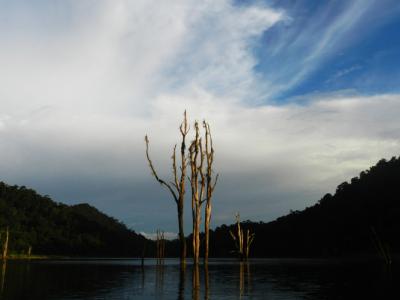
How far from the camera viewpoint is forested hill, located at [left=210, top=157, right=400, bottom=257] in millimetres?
98125

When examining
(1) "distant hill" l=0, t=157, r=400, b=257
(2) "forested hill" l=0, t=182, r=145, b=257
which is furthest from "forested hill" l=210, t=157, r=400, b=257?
(2) "forested hill" l=0, t=182, r=145, b=257

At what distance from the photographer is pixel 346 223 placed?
107m

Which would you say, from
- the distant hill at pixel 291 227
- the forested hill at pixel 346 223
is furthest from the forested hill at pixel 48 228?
the forested hill at pixel 346 223

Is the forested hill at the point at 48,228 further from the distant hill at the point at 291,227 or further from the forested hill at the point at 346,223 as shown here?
the forested hill at the point at 346,223

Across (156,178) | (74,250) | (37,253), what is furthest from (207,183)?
(74,250)

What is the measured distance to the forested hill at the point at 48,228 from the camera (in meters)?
152

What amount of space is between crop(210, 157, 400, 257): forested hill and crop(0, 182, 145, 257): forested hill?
5592cm

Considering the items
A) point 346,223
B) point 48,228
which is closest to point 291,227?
point 346,223

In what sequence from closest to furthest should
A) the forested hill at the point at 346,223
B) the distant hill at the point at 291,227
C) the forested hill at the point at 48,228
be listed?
the forested hill at the point at 346,223 → the distant hill at the point at 291,227 → the forested hill at the point at 48,228

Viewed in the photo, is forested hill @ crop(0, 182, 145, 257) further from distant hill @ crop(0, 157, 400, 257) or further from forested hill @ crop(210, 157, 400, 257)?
forested hill @ crop(210, 157, 400, 257)

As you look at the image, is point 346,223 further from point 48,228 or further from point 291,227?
point 48,228

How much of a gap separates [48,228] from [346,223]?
10211cm

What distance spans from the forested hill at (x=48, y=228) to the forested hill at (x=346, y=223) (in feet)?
183

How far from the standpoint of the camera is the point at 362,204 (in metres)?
107
